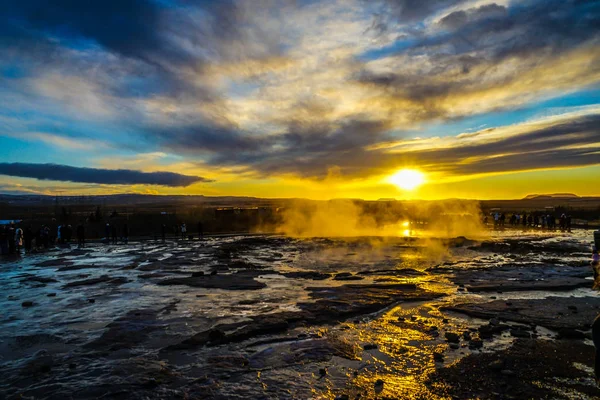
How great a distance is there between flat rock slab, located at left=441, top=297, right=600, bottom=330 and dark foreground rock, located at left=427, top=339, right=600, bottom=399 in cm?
165

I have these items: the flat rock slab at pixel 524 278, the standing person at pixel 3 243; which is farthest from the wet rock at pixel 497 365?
the standing person at pixel 3 243

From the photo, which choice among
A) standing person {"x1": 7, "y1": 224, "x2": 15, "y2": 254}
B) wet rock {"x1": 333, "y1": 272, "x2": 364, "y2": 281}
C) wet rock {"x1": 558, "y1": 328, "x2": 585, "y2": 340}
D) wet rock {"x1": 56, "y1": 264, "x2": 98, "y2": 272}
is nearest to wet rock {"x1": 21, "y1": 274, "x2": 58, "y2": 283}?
wet rock {"x1": 56, "y1": 264, "x2": 98, "y2": 272}

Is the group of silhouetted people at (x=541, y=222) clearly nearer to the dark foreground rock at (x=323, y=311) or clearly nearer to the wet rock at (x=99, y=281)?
the dark foreground rock at (x=323, y=311)

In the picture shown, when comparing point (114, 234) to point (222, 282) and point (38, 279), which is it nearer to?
point (38, 279)

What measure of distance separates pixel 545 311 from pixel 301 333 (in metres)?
6.66

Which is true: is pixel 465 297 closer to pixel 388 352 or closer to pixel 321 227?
pixel 388 352

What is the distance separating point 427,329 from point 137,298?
9.23 metres

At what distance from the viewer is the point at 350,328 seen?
927 centimetres

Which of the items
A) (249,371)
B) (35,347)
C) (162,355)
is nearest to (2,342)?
(35,347)

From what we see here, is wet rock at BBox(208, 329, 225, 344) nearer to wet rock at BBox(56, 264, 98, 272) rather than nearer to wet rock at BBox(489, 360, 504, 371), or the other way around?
wet rock at BBox(489, 360, 504, 371)

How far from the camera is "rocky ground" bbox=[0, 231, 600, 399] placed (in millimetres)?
6250

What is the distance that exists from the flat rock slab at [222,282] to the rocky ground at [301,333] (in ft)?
0.26

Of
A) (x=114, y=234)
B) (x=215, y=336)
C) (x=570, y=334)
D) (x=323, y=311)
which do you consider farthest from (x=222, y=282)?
(x=114, y=234)

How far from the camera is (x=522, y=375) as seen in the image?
20.9 ft
